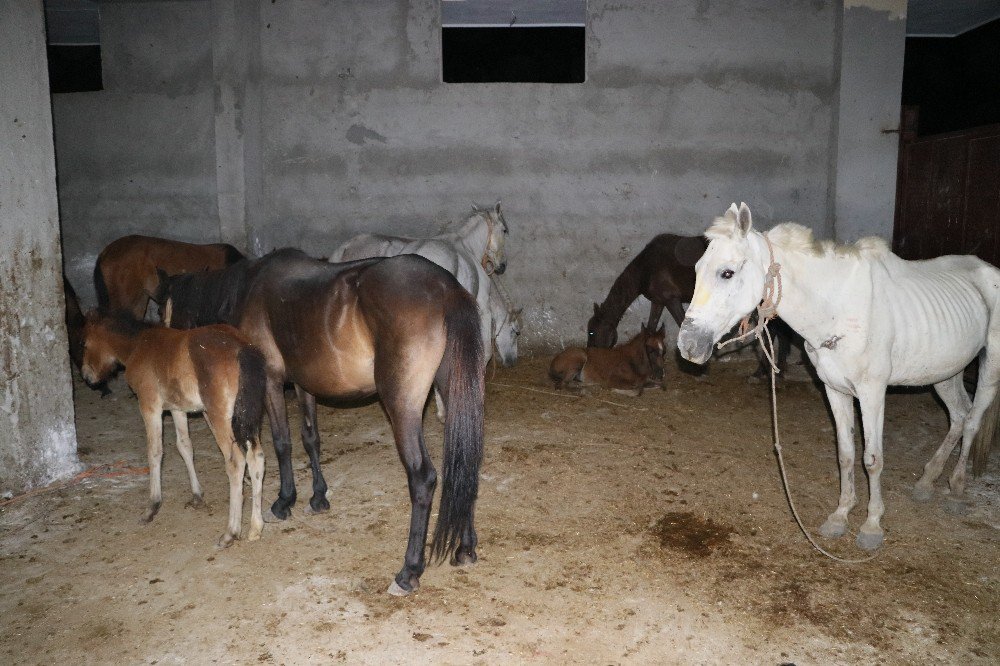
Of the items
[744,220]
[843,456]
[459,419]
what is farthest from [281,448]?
[843,456]

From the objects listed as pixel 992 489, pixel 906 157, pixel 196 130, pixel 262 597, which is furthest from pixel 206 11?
pixel 992 489

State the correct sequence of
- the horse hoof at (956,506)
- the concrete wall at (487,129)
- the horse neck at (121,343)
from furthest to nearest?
the concrete wall at (487,129), the horse neck at (121,343), the horse hoof at (956,506)

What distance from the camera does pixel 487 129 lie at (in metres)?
8.80

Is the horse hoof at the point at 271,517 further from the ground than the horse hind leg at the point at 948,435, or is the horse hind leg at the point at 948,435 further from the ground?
the horse hind leg at the point at 948,435

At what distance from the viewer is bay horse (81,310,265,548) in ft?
12.3

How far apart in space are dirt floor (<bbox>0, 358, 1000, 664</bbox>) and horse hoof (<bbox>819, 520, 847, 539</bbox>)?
5.9 inches

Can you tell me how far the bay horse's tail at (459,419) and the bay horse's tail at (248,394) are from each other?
119 centimetres

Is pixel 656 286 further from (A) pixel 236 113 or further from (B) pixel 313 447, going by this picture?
(A) pixel 236 113

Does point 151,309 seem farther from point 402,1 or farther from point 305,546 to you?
point 305,546

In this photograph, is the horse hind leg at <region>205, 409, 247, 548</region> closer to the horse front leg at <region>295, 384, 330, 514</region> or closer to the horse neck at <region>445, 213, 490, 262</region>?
the horse front leg at <region>295, 384, 330, 514</region>

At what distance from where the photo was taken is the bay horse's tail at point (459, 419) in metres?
3.30

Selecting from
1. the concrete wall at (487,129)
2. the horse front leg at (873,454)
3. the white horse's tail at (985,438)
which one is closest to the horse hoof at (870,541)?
the horse front leg at (873,454)

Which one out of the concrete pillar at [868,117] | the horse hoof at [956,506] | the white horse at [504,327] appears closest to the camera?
the horse hoof at [956,506]

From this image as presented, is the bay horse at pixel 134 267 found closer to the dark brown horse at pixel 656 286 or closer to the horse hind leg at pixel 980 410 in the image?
the dark brown horse at pixel 656 286
